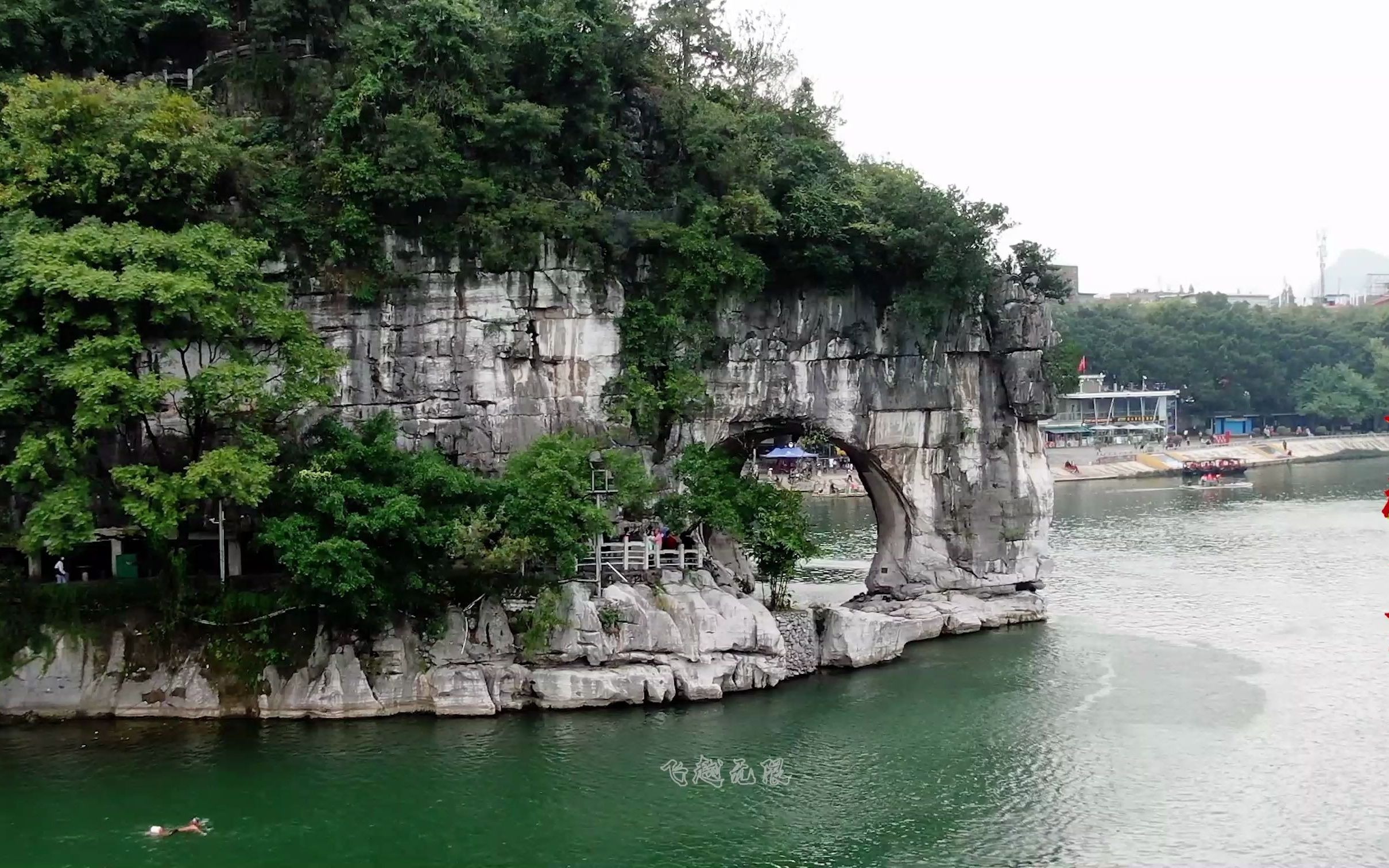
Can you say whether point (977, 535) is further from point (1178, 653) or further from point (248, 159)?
point (248, 159)

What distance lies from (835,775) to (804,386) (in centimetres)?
941

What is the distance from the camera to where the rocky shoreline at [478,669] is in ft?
60.4

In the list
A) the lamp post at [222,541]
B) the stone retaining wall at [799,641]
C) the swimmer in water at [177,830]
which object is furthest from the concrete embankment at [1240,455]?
the swimmer in water at [177,830]

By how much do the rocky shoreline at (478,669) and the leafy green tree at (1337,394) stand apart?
59015 millimetres

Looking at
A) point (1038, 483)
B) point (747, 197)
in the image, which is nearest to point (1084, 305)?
point (1038, 483)

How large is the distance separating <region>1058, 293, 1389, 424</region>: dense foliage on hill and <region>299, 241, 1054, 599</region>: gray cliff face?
43.3 meters

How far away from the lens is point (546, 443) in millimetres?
19938

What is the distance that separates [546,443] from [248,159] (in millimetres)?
6949

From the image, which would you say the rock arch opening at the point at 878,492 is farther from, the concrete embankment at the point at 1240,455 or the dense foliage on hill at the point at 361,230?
the concrete embankment at the point at 1240,455

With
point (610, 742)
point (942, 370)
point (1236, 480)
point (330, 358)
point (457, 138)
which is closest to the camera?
point (610, 742)

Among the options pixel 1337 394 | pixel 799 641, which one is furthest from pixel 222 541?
pixel 1337 394

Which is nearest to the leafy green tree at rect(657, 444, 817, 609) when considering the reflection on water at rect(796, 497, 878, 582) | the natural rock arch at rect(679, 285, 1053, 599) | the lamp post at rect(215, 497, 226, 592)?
the natural rock arch at rect(679, 285, 1053, 599)

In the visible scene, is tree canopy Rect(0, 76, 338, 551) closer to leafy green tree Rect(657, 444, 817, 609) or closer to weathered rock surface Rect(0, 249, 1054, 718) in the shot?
weathered rock surface Rect(0, 249, 1054, 718)

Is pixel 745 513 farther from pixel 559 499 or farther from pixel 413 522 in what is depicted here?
pixel 413 522
